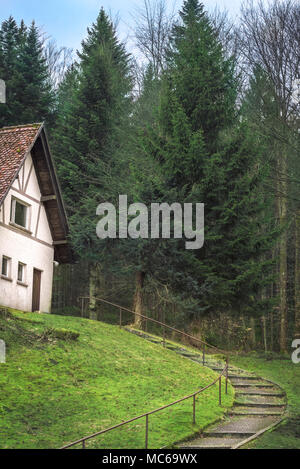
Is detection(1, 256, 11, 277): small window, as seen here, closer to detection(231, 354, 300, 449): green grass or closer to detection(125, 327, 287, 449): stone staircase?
detection(125, 327, 287, 449): stone staircase

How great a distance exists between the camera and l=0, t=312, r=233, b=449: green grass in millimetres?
12703

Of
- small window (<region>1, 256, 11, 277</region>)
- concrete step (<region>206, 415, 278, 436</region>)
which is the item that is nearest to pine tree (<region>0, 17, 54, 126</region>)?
small window (<region>1, 256, 11, 277</region>)

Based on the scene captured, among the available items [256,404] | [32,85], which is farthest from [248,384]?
[32,85]

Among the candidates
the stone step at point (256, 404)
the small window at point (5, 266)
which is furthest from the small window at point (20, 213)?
the stone step at point (256, 404)

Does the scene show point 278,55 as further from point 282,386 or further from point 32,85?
point 32,85

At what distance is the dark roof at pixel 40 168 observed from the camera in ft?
73.5

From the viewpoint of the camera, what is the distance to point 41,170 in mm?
24891

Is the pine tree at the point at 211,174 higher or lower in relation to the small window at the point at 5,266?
higher

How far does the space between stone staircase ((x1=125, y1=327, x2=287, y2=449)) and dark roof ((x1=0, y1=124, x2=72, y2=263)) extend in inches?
234

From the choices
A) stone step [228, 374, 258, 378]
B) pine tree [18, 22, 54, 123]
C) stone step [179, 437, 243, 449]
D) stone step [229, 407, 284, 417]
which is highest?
pine tree [18, 22, 54, 123]

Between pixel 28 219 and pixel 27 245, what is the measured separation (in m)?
1.10

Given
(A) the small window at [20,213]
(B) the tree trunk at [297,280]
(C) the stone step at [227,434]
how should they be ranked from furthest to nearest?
(B) the tree trunk at [297,280]
(A) the small window at [20,213]
(C) the stone step at [227,434]

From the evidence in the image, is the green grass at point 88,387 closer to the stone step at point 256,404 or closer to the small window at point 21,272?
the stone step at point 256,404
